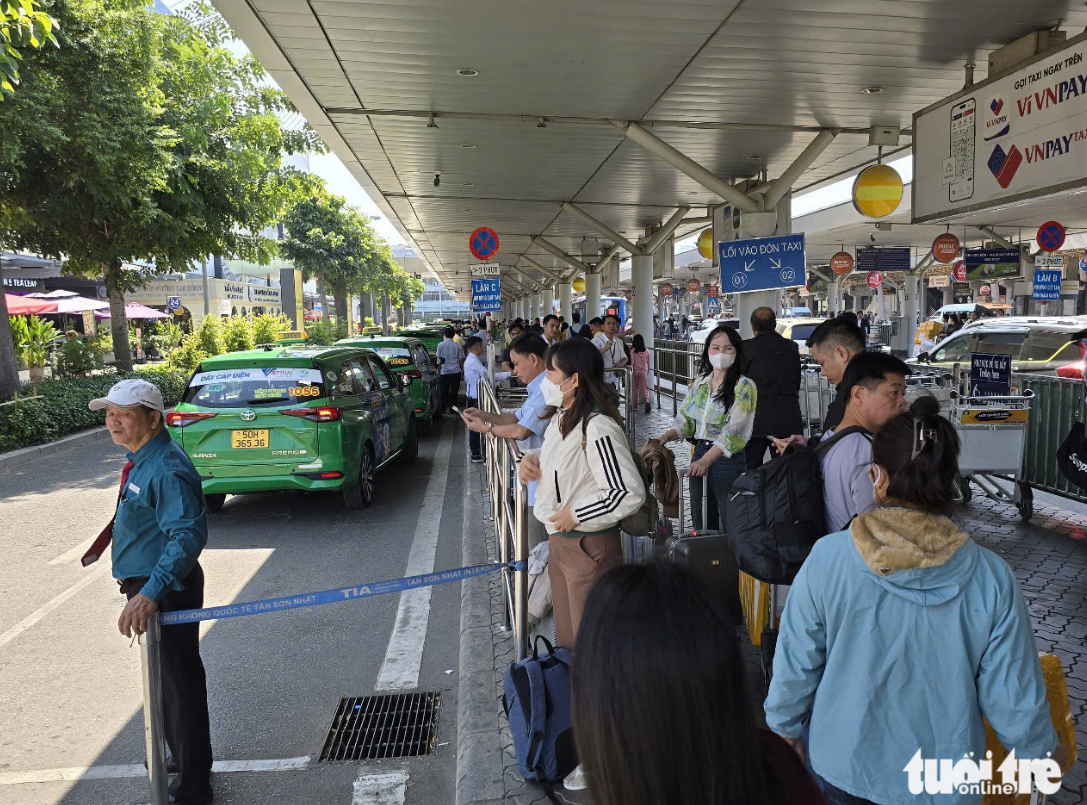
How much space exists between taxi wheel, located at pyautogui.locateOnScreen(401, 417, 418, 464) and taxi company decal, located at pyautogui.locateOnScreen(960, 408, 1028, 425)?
23.1 ft

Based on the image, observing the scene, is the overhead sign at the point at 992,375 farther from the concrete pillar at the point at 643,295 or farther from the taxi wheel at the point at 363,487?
the concrete pillar at the point at 643,295

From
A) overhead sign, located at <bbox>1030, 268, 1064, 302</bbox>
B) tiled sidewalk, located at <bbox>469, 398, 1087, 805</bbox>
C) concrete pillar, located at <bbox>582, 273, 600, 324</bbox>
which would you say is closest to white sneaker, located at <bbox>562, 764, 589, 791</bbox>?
tiled sidewalk, located at <bbox>469, 398, 1087, 805</bbox>

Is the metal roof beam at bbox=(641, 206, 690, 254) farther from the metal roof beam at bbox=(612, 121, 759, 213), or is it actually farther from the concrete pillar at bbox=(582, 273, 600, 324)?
the metal roof beam at bbox=(612, 121, 759, 213)

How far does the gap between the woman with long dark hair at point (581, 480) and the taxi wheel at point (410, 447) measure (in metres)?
7.90

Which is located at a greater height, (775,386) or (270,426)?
(775,386)

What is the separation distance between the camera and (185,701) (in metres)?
3.62

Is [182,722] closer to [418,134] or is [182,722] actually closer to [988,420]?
[988,420]

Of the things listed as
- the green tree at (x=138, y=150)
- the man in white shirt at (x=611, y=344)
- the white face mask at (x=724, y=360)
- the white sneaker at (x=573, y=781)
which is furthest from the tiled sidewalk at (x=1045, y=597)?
the green tree at (x=138, y=150)

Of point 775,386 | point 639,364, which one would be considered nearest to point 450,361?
point 639,364

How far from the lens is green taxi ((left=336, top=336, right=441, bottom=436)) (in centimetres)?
1389

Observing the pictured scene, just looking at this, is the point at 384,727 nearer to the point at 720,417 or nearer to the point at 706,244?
the point at 720,417

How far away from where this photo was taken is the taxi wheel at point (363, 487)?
29.1ft

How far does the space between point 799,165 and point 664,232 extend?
363 inches

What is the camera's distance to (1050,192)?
5.32m
